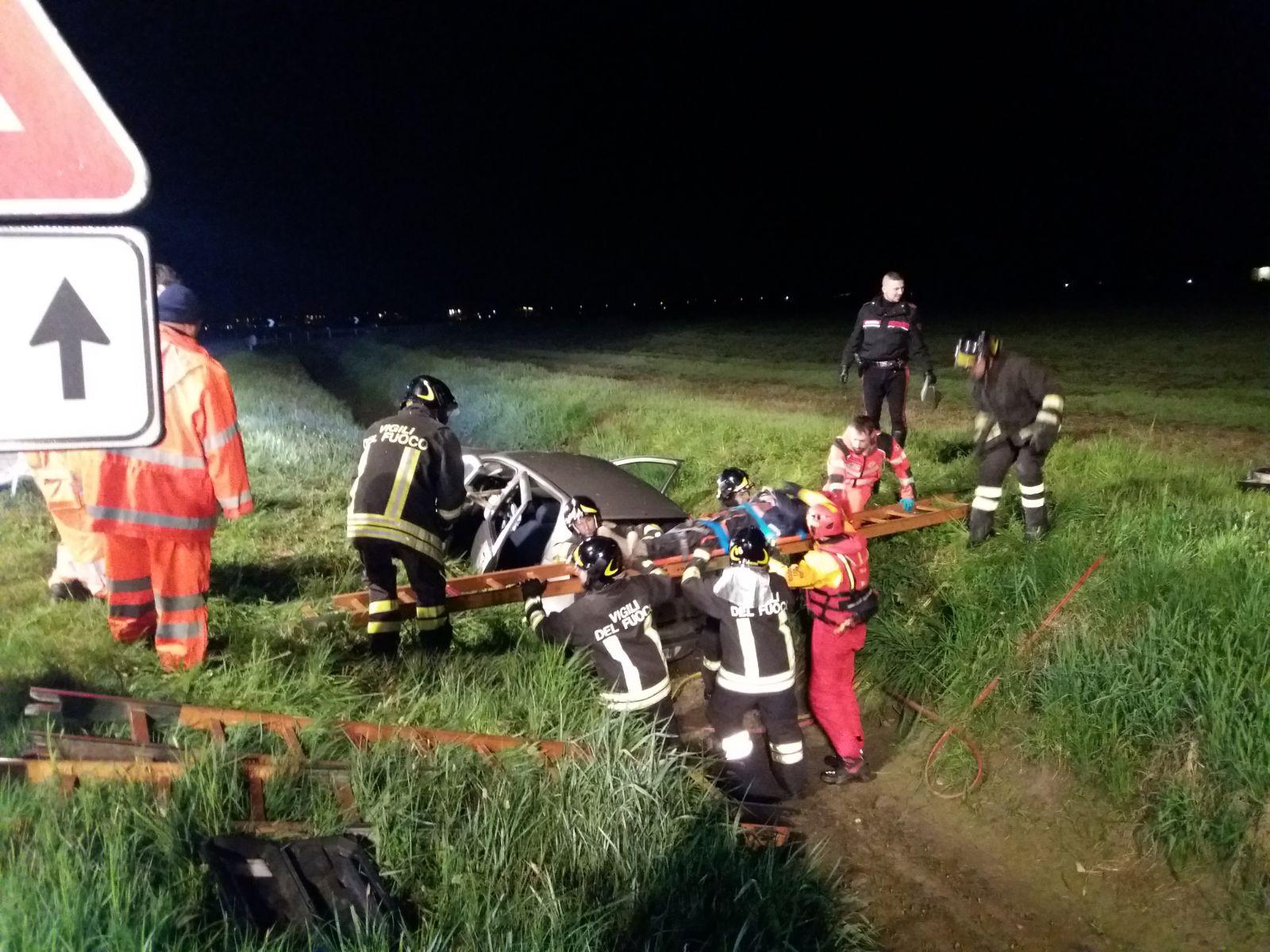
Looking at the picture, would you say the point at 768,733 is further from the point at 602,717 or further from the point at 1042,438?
the point at 1042,438

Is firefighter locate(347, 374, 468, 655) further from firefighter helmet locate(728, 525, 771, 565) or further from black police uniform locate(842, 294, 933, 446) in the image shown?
black police uniform locate(842, 294, 933, 446)

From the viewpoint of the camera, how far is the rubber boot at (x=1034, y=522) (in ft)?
18.3

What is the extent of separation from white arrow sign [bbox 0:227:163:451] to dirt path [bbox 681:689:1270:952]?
2755 millimetres

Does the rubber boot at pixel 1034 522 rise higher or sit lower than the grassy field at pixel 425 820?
higher

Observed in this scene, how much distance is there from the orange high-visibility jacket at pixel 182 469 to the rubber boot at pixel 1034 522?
4.61 meters

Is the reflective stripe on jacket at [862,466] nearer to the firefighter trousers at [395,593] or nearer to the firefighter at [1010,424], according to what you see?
the firefighter at [1010,424]

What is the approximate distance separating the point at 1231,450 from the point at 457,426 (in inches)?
446

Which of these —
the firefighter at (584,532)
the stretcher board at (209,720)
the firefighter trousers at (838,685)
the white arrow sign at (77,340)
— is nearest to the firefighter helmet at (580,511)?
the firefighter at (584,532)

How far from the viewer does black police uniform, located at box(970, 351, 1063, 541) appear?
5.56 meters

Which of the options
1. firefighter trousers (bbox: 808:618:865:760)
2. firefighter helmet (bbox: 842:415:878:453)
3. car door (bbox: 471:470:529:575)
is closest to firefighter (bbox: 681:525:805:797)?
firefighter trousers (bbox: 808:618:865:760)

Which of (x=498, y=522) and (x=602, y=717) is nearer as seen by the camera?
(x=602, y=717)

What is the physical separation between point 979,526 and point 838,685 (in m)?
1.70

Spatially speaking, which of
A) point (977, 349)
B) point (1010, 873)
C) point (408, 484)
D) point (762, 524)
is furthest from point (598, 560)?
point (977, 349)

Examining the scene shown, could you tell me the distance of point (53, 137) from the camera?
168 cm
